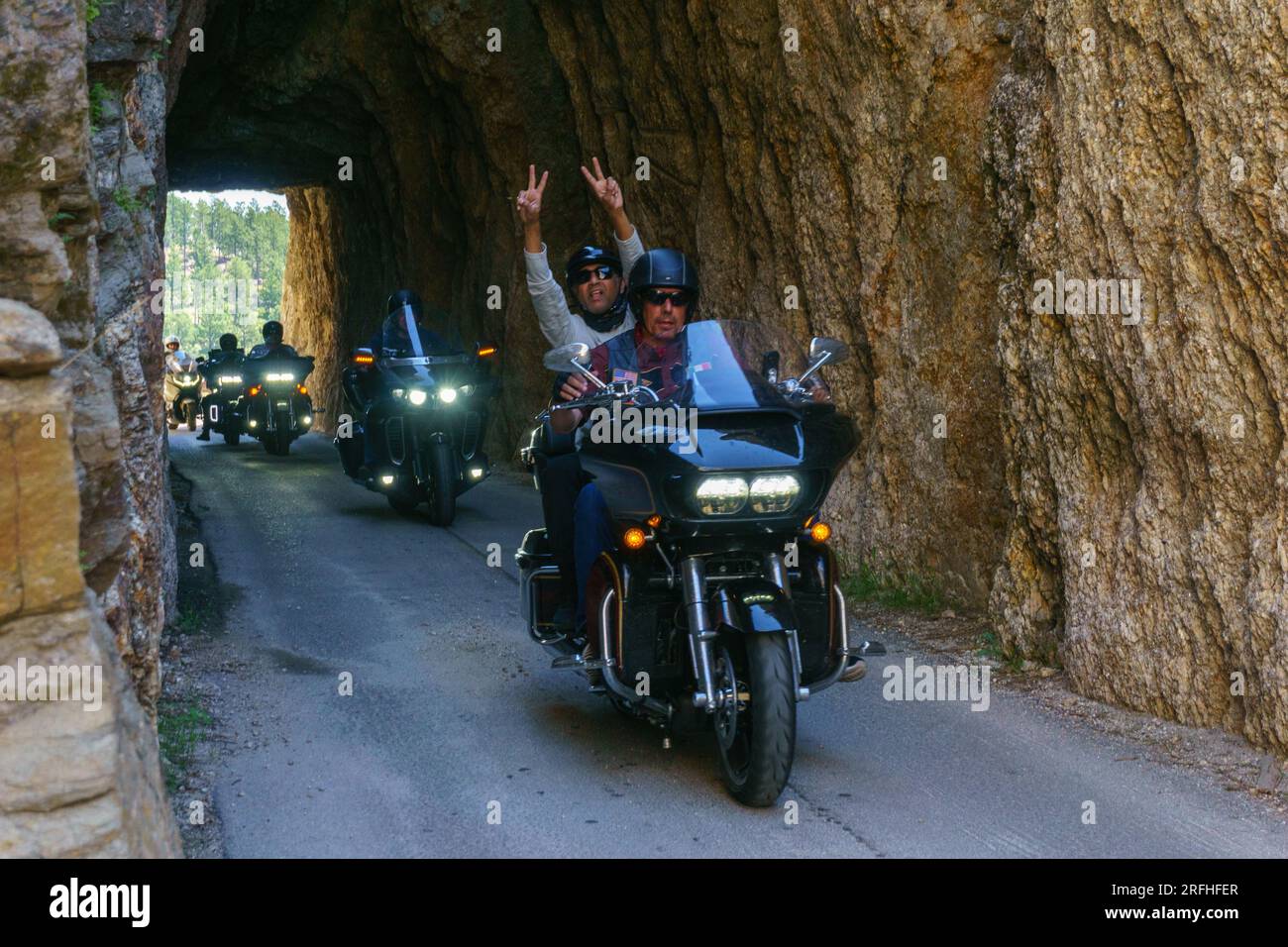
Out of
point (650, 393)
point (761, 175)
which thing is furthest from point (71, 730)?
point (761, 175)

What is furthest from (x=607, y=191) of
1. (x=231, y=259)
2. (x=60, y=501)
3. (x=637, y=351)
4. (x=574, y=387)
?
(x=231, y=259)

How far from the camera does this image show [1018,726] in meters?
5.83

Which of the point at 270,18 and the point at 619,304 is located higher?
the point at 270,18

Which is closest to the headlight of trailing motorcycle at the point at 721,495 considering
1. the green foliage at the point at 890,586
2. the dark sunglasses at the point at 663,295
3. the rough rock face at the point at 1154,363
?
the dark sunglasses at the point at 663,295

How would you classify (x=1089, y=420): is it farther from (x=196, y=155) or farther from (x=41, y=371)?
(x=196, y=155)

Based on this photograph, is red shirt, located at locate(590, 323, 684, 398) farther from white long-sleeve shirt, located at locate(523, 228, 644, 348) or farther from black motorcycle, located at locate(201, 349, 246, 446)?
black motorcycle, located at locate(201, 349, 246, 446)

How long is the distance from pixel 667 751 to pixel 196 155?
19.3m

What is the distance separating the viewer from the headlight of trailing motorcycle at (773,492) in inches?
189

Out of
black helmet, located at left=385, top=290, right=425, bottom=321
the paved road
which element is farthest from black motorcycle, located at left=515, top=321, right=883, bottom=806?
black helmet, located at left=385, top=290, right=425, bottom=321

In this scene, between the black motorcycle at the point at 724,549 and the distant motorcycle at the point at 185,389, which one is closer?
the black motorcycle at the point at 724,549

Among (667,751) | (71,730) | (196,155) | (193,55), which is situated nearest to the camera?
(71,730)

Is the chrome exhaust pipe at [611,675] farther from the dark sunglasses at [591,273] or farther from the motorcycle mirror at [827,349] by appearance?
the dark sunglasses at [591,273]

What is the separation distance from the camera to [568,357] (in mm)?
4992

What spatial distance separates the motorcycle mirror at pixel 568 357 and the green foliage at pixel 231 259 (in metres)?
51.2
